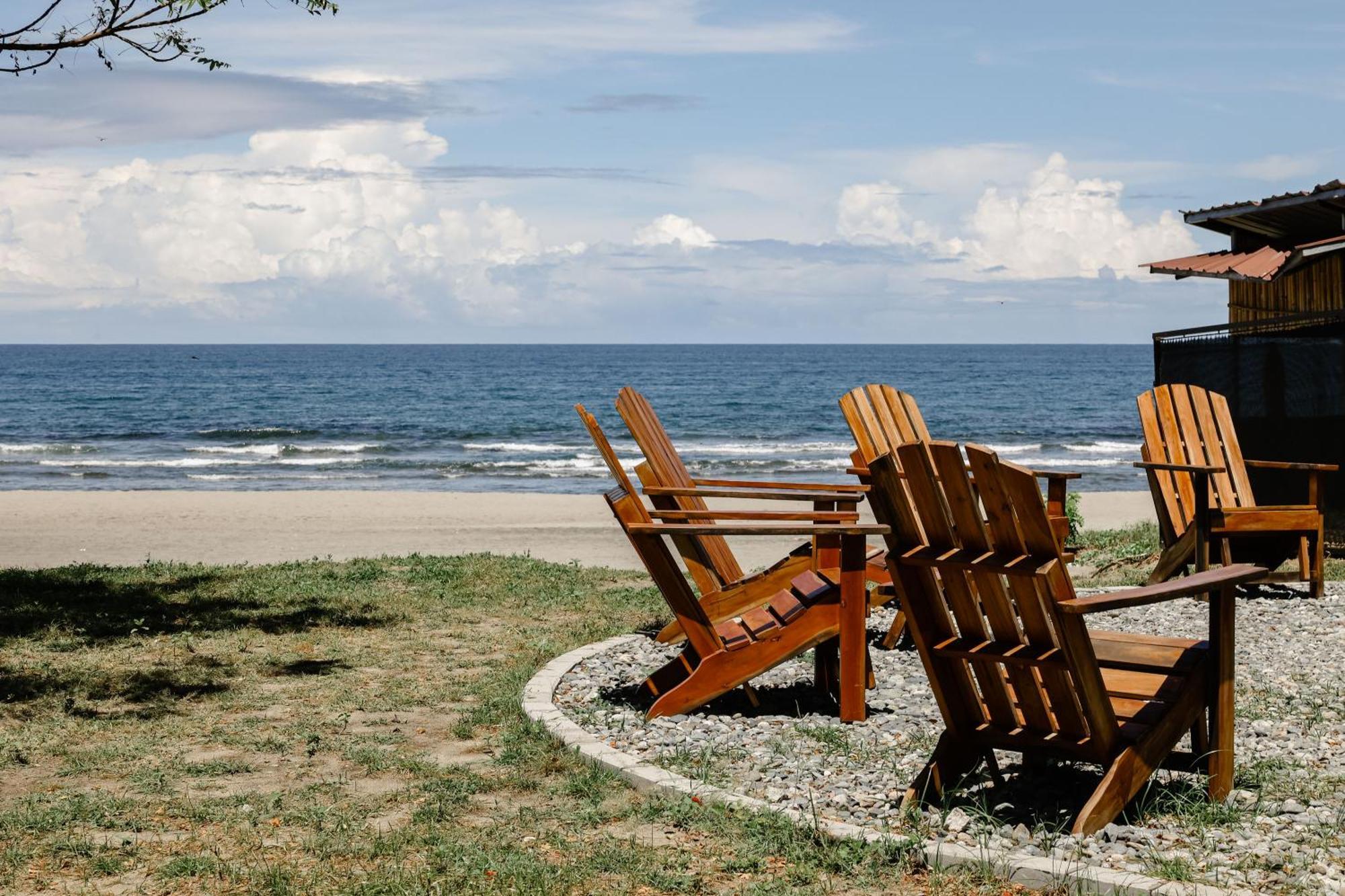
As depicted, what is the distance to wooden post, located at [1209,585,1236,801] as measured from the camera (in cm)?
367

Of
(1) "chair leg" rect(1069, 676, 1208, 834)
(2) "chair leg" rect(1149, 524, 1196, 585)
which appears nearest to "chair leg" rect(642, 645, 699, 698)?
(1) "chair leg" rect(1069, 676, 1208, 834)

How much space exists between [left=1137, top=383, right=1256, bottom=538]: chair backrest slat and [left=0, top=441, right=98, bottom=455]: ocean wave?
2901 cm

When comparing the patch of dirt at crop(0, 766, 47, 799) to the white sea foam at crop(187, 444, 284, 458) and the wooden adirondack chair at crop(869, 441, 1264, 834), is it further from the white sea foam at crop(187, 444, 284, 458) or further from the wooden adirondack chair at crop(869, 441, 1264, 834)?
the white sea foam at crop(187, 444, 284, 458)

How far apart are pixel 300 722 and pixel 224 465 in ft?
81.7

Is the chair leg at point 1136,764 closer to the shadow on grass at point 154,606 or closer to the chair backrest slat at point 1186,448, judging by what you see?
the chair backrest slat at point 1186,448

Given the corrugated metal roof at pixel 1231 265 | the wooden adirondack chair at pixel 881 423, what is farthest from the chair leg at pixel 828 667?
the corrugated metal roof at pixel 1231 265

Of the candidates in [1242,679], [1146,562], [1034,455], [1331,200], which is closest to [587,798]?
[1242,679]

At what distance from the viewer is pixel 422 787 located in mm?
4172

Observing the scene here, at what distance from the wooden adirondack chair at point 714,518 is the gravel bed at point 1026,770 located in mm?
408

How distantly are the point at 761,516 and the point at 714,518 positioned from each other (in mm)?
228

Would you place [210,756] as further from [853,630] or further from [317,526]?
[317,526]

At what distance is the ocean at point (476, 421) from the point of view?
88.3 ft

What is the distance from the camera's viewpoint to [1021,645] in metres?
3.43

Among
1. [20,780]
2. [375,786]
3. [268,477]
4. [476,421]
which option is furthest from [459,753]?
[476,421]
